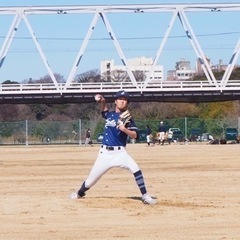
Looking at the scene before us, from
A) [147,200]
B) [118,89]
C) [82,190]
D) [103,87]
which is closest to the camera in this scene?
[147,200]

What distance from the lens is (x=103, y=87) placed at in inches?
3103

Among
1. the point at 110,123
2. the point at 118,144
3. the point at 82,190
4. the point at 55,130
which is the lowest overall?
the point at 82,190

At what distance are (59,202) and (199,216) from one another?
2.83 metres

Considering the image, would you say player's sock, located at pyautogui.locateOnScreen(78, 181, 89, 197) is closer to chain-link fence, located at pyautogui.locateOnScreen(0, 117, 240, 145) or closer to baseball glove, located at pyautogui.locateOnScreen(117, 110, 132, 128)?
baseball glove, located at pyautogui.locateOnScreen(117, 110, 132, 128)

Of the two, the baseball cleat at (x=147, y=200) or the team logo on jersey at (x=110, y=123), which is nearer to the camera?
the baseball cleat at (x=147, y=200)

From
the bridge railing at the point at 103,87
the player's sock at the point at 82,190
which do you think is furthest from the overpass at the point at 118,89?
the player's sock at the point at 82,190

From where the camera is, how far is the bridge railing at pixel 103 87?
7794cm

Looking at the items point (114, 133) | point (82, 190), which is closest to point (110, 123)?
point (114, 133)

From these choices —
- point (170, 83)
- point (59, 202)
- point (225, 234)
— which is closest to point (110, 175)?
point (59, 202)

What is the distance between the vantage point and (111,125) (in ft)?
52.6

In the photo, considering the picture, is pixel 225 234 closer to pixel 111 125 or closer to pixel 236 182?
pixel 111 125

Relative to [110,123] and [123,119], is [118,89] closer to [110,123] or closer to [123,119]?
[110,123]

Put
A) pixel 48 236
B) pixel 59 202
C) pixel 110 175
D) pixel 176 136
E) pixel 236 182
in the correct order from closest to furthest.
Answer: pixel 48 236
pixel 59 202
pixel 236 182
pixel 110 175
pixel 176 136

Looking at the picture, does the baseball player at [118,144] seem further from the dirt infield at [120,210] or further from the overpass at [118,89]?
the overpass at [118,89]
